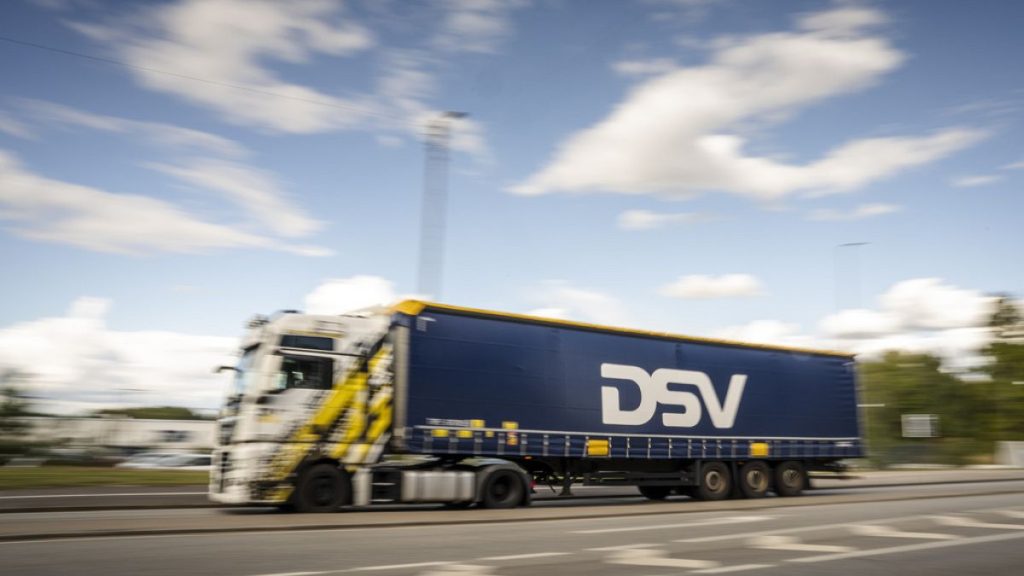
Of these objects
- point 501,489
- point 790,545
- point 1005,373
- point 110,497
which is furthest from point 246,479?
point 1005,373

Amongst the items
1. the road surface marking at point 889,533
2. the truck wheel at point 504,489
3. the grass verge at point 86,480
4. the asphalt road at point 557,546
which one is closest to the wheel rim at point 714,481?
the asphalt road at point 557,546

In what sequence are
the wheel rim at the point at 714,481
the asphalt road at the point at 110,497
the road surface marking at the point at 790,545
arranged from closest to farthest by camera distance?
the road surface marking at the point at 790,545, the asphalt road at the point at 110,497, the wheel rim at the point at 714,481

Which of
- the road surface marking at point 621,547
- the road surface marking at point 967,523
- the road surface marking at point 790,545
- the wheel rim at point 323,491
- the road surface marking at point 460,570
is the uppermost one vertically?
the wheel rim at point 323,491

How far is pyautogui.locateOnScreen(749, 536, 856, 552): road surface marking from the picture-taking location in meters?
10.1

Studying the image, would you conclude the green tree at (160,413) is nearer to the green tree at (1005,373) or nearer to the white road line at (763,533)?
the white road line at (763,533)

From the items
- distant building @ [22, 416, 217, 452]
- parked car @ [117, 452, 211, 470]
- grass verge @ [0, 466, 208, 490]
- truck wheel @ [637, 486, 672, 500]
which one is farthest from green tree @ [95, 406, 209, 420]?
truck wheel @ [637, 486, 672, 500]

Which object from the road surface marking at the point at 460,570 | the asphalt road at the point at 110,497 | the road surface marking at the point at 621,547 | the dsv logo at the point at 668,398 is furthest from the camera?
the dsv logo at the point at 668,398

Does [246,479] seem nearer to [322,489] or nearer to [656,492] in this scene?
[322,489]

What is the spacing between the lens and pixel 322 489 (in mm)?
15703

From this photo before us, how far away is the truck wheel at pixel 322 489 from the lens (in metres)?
15.5

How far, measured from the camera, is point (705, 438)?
2033 cm

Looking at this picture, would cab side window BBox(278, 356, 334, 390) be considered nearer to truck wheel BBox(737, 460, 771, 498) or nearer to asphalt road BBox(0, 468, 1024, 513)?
asphalt road BBox(0, 468, 1024, 513)

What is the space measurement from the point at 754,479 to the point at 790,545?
11.0m

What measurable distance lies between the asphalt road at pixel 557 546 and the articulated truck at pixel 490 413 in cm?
116
